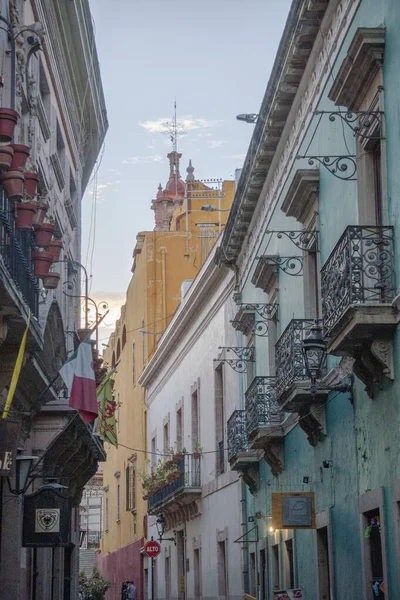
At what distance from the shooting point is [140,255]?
1613 inches

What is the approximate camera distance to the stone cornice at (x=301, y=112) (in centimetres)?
1313

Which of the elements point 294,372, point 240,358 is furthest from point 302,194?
point 240,358

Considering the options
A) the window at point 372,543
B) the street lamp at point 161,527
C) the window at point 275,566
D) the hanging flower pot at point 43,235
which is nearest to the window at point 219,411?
the window at point 275,566

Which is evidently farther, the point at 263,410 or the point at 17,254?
the point at 263,410

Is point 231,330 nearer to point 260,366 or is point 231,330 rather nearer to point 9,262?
point 260,366

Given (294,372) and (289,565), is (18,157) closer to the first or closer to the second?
(294,372)

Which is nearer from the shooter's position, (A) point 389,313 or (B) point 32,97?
(A) point 389,313

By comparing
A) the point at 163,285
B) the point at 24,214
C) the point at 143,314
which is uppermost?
the point at 163,285

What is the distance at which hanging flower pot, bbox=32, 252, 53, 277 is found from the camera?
45.0ft

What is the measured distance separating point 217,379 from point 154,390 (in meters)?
12.7

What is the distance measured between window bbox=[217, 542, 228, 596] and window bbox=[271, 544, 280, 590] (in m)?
5.66

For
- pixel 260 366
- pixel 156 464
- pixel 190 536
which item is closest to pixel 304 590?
pixel 260 366

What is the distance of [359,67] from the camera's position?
11273 millimetres

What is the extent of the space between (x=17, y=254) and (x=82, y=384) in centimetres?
192
